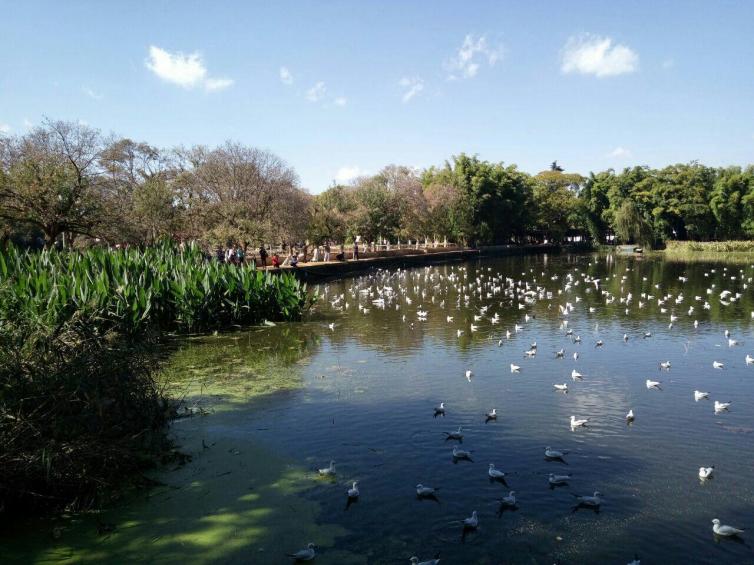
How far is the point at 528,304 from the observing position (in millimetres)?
26203

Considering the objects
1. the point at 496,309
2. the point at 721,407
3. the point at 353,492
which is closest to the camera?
the point at 353,492

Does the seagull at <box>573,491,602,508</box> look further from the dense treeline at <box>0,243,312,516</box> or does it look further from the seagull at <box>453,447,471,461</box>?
the dense treeline at <box>0,243,312,516</box>

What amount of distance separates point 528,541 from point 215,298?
14.7 meters

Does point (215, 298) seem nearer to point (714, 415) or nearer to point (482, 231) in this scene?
point (714, 415)

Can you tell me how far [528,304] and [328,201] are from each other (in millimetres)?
34731

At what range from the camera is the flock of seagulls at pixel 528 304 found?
25.4 feet

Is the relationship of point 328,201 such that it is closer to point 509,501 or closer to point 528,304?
point 528,304

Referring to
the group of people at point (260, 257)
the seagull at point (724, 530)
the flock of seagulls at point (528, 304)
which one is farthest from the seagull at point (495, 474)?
the group of people at point (260, 257)

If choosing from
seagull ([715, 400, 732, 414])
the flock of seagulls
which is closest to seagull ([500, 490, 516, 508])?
the flock of seagulls

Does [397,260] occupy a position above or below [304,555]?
above

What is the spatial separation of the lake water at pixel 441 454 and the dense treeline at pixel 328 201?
15.4 meters

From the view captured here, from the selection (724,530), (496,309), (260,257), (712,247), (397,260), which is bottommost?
(724,530)

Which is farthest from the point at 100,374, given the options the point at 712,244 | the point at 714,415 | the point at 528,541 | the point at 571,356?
the point at 712,244

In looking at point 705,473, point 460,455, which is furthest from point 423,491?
point 705,473
